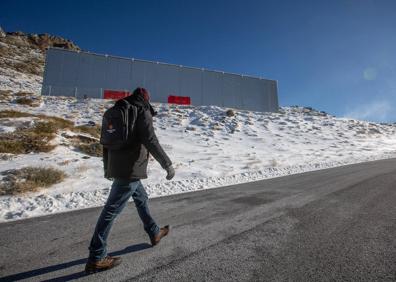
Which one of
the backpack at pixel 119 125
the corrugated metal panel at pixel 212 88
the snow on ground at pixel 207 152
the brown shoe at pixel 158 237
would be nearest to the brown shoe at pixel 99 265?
the brown shoe at pixel 158 237

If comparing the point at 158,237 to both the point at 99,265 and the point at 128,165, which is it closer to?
the point at 99,265

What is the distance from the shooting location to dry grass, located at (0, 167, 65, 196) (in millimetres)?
6152

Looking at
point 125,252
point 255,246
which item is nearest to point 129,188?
point 125,252

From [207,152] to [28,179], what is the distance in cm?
942

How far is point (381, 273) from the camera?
94.8 inches

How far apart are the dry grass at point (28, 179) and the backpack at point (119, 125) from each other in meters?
4.89

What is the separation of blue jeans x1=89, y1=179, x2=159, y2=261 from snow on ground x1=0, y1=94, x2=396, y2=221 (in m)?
3.08

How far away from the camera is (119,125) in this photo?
273cm

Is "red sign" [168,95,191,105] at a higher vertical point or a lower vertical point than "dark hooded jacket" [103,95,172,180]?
higher

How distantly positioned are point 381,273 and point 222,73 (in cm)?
3502

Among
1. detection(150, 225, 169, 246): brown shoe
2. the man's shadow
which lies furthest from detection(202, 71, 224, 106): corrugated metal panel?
the man's shadow

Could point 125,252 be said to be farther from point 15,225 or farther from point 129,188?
point 15,225

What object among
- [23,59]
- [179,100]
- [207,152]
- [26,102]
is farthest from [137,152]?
[23,59]

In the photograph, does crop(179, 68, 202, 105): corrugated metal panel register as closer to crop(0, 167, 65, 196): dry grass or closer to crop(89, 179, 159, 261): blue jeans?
crop(0, 167, 65, 196): dry grass
